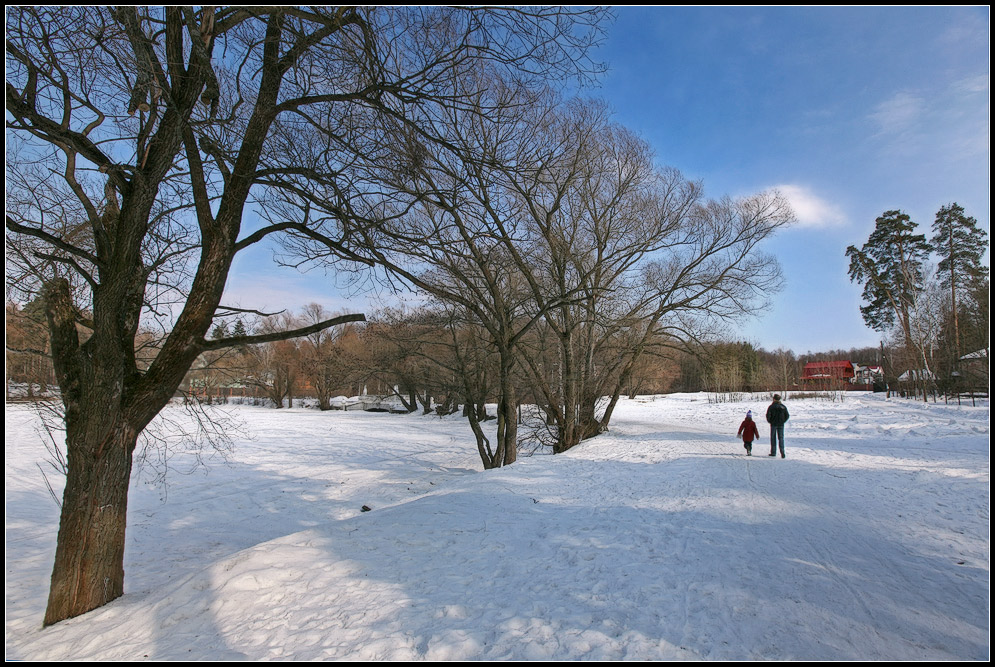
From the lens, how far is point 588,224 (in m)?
18.1

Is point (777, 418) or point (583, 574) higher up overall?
point (777, 418)

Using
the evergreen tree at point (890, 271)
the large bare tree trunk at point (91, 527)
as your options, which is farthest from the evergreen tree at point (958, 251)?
the large bare tree trunk at point (91, 527)

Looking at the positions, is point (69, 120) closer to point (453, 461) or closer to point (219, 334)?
point (219, 334)

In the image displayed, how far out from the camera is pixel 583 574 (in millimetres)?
4973

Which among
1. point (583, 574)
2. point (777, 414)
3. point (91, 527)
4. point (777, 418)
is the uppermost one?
point (777, 414)

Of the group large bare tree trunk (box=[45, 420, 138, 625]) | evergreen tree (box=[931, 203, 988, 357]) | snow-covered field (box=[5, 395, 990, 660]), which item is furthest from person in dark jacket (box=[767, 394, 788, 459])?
evergreen tree (box=[931, 203, 988, 357])

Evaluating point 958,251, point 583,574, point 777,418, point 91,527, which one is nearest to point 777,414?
point 777,418

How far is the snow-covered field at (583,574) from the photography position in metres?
3.75

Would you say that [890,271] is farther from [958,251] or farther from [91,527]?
[91,527]

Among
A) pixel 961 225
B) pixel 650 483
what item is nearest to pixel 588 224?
pixel 650 483

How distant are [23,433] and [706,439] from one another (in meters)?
29.3

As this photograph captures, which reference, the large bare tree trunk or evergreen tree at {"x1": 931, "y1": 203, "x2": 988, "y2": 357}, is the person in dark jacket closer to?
the large bare tree trunk

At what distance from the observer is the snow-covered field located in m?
3.75

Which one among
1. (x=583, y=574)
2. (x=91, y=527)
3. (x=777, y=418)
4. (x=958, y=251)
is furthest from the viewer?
(x=958, y=251)
